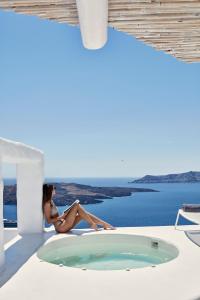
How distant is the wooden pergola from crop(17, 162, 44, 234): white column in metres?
3.68

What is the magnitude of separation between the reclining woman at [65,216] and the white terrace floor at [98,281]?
1614mm

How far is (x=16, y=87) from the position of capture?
786 inches

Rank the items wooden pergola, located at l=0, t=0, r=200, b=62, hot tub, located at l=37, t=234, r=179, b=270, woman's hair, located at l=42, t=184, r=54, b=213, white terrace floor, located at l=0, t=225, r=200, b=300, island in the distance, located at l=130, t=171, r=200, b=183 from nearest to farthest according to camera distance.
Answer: wooden pergola, located at l=0, t=0, r=200, b=62 → white terrace floor, located at l=0, t=225, r=200, b=300 → hot tub, located at l=37, t=234, r=179, b=270 → woman's hair, located at l=42, t=184, r=54, b=213 → island in the distance, located at l=130, t=171, r=200, b=183

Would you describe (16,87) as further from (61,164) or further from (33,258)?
(33,258)

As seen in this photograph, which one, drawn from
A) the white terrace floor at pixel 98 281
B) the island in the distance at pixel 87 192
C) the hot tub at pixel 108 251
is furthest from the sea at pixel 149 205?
the white terrace floor at pixel 98 281

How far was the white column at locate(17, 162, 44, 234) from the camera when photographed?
6.56 m

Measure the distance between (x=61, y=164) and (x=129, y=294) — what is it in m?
23.3

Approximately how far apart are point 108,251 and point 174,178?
18.1 meters

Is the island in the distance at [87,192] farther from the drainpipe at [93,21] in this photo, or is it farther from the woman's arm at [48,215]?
the drainpipe at [93,21]

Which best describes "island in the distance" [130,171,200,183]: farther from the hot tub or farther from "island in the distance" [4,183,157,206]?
the hot tub

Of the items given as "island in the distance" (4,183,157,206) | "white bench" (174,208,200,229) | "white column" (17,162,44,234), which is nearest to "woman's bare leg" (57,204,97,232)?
"white column" (17,162,44,234)

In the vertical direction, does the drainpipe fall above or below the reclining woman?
above

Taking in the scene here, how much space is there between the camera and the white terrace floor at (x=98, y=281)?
127 inches

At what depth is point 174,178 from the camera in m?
23.6
